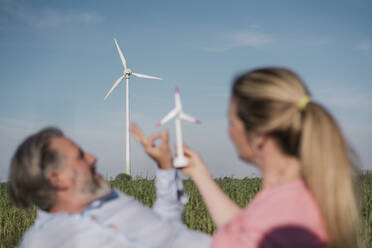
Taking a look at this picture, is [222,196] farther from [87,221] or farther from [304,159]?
[304,159]

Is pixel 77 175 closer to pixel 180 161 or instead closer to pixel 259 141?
pixel 180 161

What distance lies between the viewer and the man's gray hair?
3174mm

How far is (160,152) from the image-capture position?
3.49m

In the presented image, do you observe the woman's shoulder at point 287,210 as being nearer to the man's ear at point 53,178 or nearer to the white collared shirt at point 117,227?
the white collared shirt at point 117,227

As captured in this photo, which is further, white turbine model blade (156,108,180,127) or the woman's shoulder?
white turbine model blade (156,108,180,127)

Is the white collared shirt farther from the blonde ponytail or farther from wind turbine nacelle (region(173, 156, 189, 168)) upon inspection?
the blonde ponytail

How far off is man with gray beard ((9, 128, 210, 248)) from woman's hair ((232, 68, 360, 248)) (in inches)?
50.2

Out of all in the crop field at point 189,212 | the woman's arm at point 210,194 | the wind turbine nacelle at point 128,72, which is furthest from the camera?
the wind turbine nacelle at point 128,72

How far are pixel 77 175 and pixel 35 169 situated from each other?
27 centimetres

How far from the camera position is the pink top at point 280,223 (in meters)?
2.18

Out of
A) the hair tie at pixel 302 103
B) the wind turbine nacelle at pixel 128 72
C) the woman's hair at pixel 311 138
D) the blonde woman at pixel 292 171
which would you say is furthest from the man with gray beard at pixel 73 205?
the wind turbine nacelle at pixel 128 72

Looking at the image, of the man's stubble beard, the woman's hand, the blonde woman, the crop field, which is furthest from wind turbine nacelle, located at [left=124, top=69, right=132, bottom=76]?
the blonde woman

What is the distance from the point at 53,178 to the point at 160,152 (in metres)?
0.77

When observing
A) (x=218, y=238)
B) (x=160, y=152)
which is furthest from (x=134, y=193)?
(x=218, y=238)
